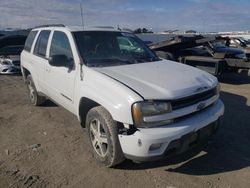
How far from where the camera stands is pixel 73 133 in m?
4.96

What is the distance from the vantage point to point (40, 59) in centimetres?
536

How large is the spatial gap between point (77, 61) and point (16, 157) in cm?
165

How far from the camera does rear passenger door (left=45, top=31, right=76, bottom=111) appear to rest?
422 centimetres

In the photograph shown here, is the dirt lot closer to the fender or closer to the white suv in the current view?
the white suv

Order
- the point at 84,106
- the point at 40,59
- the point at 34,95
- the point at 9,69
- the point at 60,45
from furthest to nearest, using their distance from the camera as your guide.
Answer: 1. the point at 9,69
2. the point at 34,95
3. the point at 40,59
4. the point at 60,45
5. the point at 84,106

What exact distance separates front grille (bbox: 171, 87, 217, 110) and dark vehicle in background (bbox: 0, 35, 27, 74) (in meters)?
8.83

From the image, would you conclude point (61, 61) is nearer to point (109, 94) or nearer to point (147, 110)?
point (109, 94)

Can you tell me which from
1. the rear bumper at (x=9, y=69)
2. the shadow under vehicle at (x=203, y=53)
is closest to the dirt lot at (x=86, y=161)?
the shadow under vehicle at (x=203, y=53)

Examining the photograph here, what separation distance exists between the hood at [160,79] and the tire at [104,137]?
19.3 inches

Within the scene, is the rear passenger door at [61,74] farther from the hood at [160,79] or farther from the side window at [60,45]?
the hood at [160,79]

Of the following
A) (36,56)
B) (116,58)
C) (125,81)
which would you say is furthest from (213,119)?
(36,56)

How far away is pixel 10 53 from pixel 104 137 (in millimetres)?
8970

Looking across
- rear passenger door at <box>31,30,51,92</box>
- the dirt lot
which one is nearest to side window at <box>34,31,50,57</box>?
rear passenger door at <box>31,30,51,92</box>

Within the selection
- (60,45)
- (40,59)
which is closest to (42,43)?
(40,59)
